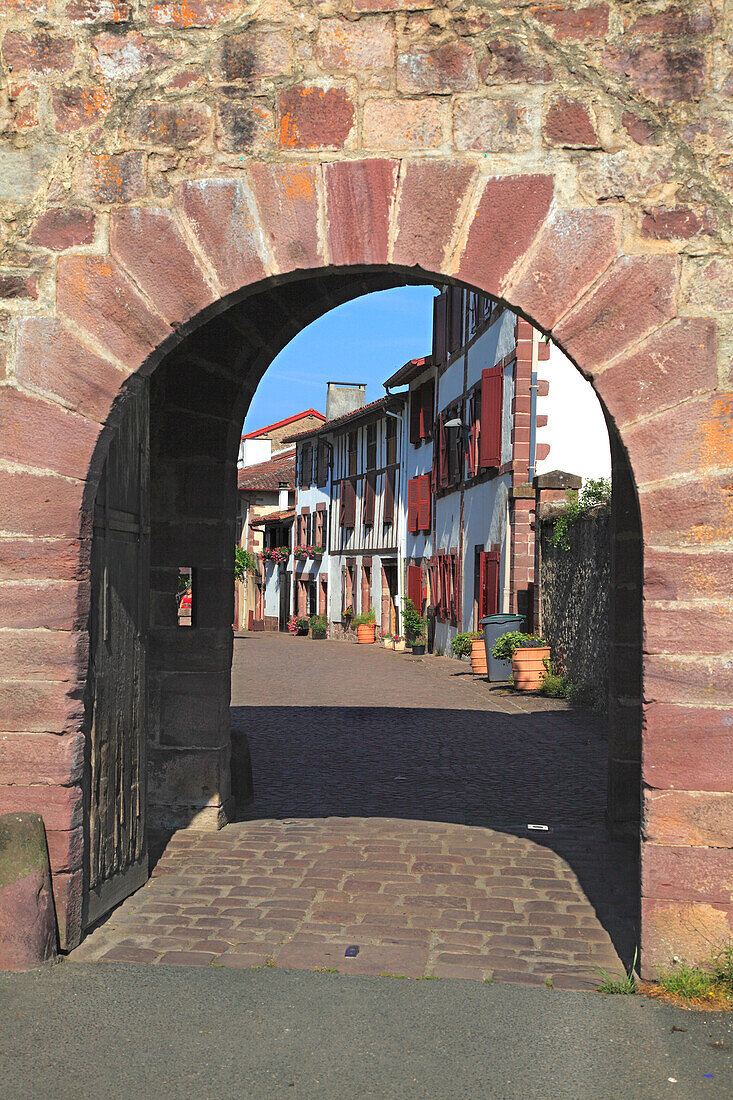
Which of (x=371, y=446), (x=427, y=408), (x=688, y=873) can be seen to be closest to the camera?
(x=688, y=873)

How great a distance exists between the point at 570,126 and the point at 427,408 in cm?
2235

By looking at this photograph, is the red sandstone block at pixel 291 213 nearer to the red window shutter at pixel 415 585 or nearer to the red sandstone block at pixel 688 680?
the red sandstone block at pixel 688 680

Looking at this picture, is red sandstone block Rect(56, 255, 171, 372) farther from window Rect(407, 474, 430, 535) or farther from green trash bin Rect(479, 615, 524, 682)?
window Rect(407, 474, 430, 535)

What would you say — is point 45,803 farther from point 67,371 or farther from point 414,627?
point 414,627

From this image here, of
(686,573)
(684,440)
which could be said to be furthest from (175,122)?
(686,573)

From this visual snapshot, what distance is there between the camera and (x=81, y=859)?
431 centimetres

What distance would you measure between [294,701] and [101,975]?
32.4 feet

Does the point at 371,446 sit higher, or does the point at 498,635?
the point at 371,446

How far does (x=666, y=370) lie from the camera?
3934 millimetres

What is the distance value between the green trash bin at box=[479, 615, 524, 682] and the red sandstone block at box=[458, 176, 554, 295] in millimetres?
12145

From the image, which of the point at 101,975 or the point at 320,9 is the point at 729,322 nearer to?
the point at 320,9

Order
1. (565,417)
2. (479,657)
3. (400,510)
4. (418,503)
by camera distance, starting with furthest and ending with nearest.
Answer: (400,510), (418,503), (479,657), (565,417)

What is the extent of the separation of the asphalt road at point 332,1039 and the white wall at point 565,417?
43.0ft

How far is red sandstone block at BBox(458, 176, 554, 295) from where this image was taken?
158 inches
